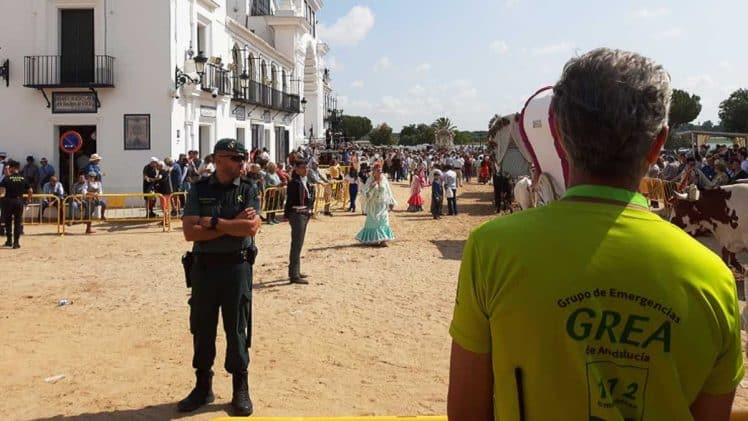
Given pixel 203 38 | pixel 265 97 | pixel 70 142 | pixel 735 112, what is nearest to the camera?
pixel 70 142

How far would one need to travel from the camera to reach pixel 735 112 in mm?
67250

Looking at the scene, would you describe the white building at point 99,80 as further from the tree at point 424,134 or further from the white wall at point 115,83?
the tree at point 424,134

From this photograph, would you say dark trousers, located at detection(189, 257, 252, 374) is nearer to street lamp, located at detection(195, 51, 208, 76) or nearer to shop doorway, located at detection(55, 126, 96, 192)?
street lamp, located at detection(195, 51, 208, 76)

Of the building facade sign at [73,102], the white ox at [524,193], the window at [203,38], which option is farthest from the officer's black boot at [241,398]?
the window at [203,38]

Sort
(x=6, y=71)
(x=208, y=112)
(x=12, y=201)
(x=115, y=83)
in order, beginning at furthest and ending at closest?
1. (x=208, y=112)
2. (x=115, y=83)
3. (x=6, y=71)
4. (x=12, y=201)

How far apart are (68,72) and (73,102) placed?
1.00 metres

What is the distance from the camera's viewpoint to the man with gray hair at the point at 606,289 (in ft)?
4.54

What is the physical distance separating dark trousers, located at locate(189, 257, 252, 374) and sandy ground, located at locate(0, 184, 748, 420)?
1.42 feet

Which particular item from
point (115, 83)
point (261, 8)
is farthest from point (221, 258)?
point (261, 8)

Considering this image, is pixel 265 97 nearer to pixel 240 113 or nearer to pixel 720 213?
pixel 240 113

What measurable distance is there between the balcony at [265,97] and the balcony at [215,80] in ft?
3.98

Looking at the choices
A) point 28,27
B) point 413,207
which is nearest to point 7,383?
point 413,207

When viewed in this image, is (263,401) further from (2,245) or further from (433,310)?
(2,245)

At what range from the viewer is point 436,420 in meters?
2.61
